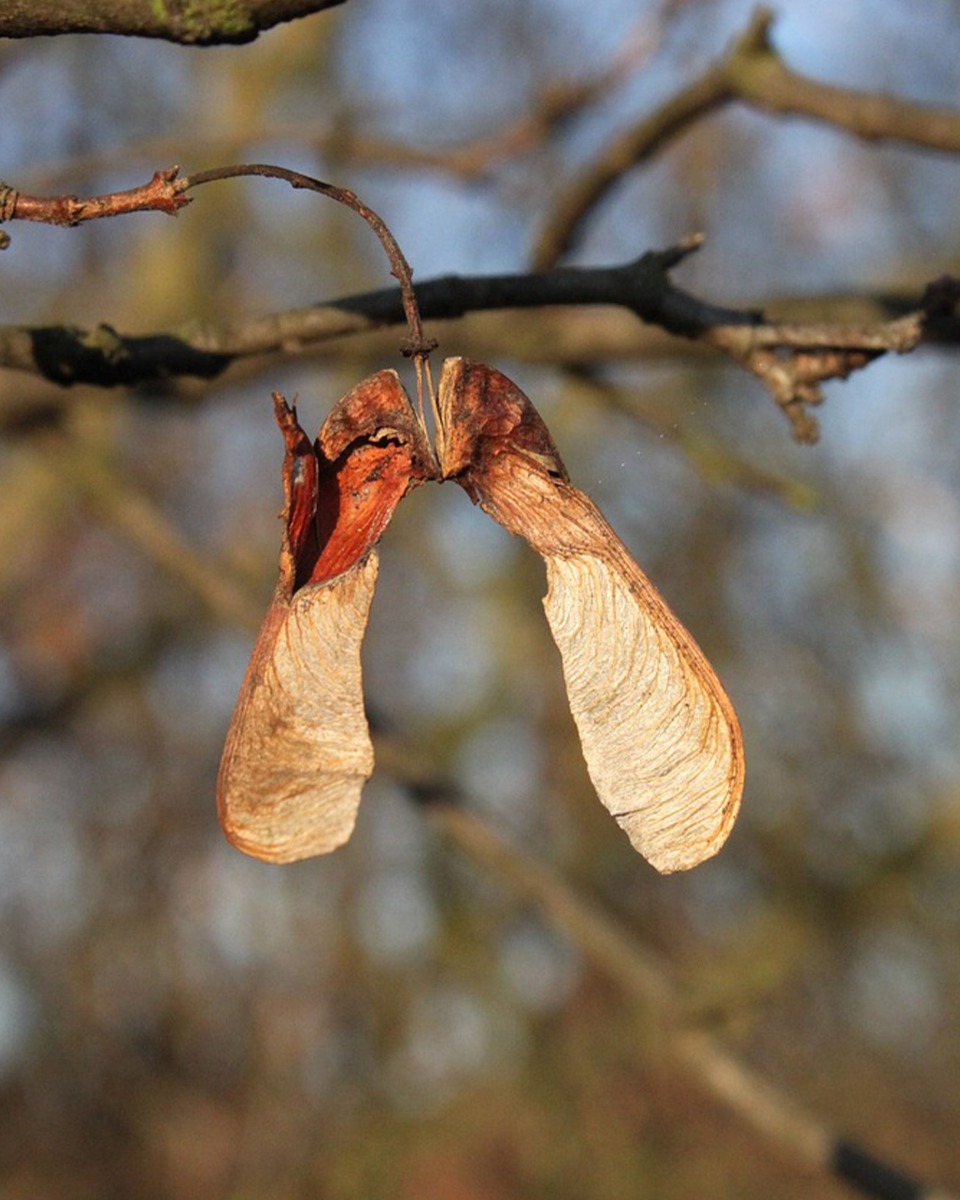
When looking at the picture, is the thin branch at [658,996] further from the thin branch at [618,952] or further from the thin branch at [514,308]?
the thin branch at [514,308]

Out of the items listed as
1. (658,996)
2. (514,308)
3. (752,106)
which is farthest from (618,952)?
(514,308)

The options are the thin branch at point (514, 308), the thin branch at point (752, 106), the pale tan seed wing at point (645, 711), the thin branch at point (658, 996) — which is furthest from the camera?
the thin branch at point (658, 996)

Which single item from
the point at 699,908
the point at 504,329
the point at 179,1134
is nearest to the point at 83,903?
the point at 179,1134

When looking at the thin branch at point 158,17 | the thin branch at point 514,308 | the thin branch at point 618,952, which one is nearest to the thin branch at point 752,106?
the thin branch at point 514,308

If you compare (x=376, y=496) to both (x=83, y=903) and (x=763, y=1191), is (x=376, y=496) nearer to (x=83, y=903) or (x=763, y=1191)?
(x=83, y=903)

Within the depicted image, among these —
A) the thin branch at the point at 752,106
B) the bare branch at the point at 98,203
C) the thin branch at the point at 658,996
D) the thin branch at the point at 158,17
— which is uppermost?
the thin branch at the point at 752,106

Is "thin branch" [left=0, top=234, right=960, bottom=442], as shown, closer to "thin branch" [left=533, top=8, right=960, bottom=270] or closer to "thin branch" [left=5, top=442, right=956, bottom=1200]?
"thin branch" [left=533, top=8, right=960, bottom=270]

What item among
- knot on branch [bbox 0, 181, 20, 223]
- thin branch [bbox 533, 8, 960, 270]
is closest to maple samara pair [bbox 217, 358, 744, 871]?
knot on branch [bbox 0, 181, 20, 223]
